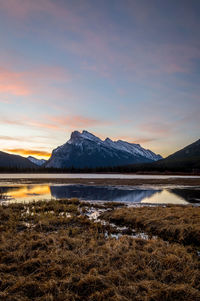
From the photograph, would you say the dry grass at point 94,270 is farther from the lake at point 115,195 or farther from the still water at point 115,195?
the still water at point 115,195

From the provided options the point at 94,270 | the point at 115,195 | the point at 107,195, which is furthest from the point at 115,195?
the point at 94,270

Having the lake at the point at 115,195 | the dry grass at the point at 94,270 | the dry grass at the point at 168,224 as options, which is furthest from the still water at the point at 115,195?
the dry grass at the point at 94,270

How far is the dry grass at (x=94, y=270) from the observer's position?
6.04m

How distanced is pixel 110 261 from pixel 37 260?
3.03m

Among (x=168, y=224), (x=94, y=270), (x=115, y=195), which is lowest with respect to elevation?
(x=115, y=195)

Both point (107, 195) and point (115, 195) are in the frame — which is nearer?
point (107, 195)

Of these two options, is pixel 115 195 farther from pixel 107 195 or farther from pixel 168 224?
pixel 168 224

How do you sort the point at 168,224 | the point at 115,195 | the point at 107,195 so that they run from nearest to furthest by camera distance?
the point at 168,224 → the point at 107,195 → the point at 115,195

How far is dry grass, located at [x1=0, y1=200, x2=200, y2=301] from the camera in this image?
19.8 feet

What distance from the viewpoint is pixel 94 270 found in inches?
285

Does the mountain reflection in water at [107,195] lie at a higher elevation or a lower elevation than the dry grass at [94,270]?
lower

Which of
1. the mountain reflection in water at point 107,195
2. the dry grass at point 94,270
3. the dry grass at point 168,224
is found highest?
the dry grass at point 94,270

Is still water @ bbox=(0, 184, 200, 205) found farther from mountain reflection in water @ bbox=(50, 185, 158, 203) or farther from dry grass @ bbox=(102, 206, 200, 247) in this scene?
dry grass @ bbox=(102, 206, 200, 247)

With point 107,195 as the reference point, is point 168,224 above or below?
above
